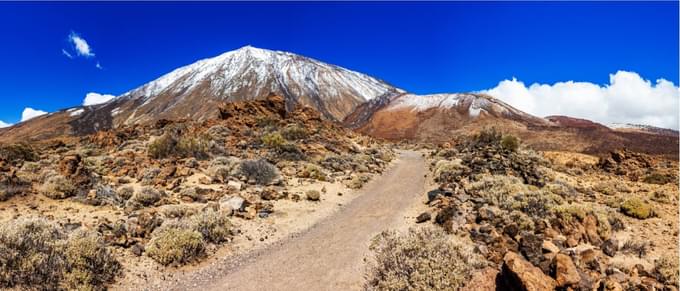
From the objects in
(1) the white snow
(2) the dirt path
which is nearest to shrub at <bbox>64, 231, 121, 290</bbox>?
(2) the dirt path

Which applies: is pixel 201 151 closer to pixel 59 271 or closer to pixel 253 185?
pixel 253 185

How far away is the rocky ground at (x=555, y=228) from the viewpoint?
17.5ft

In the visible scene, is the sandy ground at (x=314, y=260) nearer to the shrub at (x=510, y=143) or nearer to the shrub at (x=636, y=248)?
the shrub at (x=636, y=248)

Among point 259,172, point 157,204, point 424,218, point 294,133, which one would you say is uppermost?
point 294,133

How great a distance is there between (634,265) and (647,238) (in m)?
2.25

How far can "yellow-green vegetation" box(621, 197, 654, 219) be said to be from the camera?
9535 millimetres

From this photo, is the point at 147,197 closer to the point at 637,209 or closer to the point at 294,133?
the point at 637,209

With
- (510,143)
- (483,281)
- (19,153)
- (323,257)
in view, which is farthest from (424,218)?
(19,153)

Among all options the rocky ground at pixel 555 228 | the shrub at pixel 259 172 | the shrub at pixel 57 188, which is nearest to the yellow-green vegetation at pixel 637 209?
the rocky ground at pixel 555 228

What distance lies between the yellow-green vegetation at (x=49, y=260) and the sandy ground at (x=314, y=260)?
3.90 feet

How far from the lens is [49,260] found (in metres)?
5.70

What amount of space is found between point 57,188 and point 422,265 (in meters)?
10.8

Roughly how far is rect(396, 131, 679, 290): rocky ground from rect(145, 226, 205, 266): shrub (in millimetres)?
4496

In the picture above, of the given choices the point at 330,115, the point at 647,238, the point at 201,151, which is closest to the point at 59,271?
the point at 647,238
